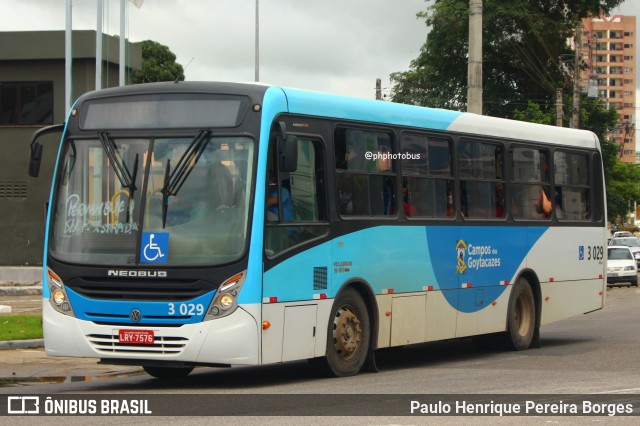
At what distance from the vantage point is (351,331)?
45.4 feet

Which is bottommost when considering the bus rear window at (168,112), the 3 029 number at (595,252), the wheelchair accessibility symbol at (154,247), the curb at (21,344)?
the curb at (21,344)

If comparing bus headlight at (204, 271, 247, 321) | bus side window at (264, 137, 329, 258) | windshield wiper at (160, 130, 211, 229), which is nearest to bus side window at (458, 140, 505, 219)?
bus side window at (264, 137, 329, 258)

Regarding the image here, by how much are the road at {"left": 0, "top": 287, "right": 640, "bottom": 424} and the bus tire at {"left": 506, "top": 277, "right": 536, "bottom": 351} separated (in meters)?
0.21

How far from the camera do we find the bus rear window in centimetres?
1262

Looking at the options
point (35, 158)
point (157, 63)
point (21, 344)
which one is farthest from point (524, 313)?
point (157, 63)

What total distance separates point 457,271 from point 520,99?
4131 cm

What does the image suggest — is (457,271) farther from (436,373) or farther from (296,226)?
(296,226)

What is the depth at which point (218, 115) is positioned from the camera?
41.4 ft

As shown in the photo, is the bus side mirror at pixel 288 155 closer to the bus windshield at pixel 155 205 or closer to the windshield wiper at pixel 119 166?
the bus windshield at pixel 155 205

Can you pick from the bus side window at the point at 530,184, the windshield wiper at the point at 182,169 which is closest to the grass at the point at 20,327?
the windshield wiper at the point at 182,169

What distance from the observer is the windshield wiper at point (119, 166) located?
492 inches

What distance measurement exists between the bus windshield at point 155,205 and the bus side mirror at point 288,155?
324 millimetres

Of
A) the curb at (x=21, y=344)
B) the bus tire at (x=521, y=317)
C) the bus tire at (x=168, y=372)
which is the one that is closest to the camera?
the bus tire at (x=168, y=372)

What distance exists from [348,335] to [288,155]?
99.7 inches
